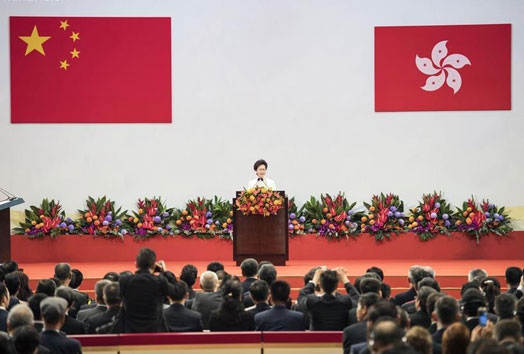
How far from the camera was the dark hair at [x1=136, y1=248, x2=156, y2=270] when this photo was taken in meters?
5.29

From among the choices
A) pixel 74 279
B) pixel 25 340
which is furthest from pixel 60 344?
pixel 74 279

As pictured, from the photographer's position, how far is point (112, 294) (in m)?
5.48

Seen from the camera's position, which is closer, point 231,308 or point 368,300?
point 368,300

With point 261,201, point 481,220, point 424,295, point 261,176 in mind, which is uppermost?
point 261,176

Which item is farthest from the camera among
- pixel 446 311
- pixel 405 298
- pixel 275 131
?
pixel 275 131

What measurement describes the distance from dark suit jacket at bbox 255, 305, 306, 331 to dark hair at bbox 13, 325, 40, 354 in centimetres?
188

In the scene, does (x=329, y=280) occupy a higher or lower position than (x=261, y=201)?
lower

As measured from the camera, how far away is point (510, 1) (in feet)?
37.9

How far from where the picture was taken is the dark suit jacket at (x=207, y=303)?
5.91 metres

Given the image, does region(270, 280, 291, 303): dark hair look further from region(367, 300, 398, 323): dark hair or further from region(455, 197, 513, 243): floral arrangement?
region(455, 197, 513, 243): floral arrangement

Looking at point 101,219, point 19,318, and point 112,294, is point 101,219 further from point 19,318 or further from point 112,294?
point 19,318

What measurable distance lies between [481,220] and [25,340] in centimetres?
845

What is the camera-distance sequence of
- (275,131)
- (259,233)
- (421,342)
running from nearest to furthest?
1. (421,342)
2. (259,233)
3. (275,131)

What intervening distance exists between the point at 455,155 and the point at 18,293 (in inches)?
289
